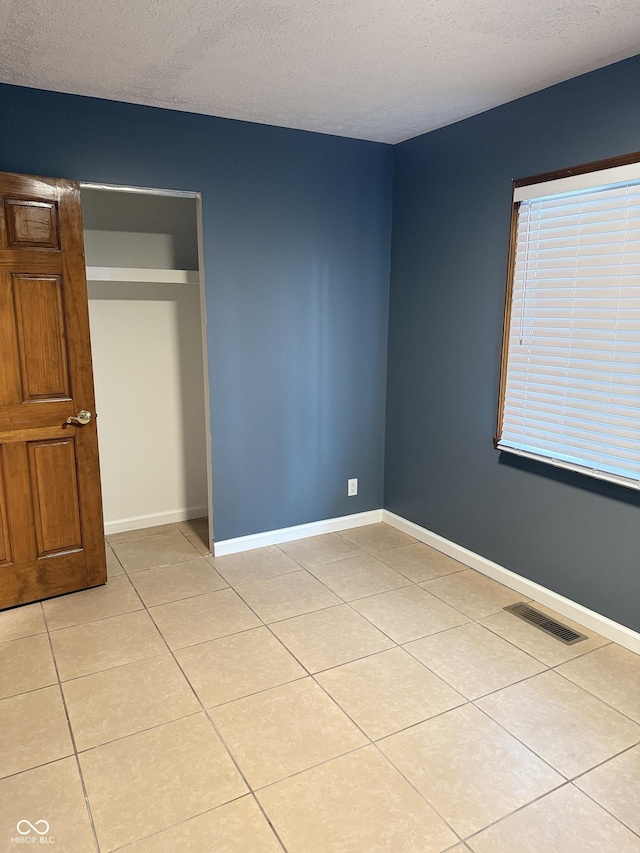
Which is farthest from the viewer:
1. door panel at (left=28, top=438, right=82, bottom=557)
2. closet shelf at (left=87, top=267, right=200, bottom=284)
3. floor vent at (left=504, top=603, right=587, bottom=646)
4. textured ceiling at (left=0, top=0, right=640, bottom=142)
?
closet shelf at (left=87, top=267, right=200, bottom=284)

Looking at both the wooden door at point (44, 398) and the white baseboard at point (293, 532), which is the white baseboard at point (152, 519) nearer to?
the white baseboard at point (293, 532)

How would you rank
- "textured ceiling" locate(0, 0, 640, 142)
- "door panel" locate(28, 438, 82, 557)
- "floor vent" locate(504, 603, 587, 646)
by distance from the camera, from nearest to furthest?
"textured ceiling" locate(0, 0, 640, 142), "floor vent" locate(504, 603, 587, 646), "door panel" locate(28, 438, 82, 557)

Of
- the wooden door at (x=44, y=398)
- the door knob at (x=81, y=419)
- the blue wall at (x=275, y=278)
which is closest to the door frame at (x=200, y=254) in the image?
the blue wall at (x=275, y=278)

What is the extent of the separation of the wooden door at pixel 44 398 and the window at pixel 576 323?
218 centimetres

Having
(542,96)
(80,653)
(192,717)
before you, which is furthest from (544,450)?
(80,653)

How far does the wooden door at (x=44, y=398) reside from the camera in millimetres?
2752

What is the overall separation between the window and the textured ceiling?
520mm

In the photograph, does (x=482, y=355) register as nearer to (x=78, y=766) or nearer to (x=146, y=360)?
(x=146, y=360)

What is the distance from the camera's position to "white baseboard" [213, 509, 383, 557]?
3639 mm

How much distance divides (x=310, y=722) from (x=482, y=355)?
206 cm

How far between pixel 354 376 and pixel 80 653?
7.42 ft

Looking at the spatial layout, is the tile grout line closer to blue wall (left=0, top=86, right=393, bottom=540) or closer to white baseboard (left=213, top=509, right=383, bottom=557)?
white baseboard (left=213, top=509, right=383, bottom=557)

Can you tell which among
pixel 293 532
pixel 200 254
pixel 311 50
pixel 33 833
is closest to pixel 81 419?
pixel 200 254

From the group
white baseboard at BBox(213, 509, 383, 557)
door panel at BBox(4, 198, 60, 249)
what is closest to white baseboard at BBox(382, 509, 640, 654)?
white baseboard at BBox(213, 509, 383, 557)
